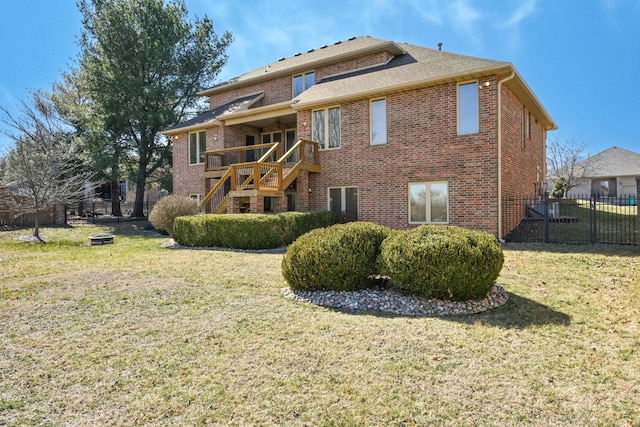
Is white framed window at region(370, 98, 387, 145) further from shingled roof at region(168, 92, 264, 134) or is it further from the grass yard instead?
the grass yard

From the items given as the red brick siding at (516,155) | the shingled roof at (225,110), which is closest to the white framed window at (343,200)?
the red brick siding at (516,155)

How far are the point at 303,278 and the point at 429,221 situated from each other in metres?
7.57

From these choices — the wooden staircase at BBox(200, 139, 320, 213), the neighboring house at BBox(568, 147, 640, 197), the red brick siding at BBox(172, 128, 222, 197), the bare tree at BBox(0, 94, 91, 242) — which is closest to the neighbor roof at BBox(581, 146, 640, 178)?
the neighboring house at BBox(568, 147, 640, 197)

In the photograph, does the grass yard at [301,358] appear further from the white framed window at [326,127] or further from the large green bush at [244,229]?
the white framed window at [326,127]

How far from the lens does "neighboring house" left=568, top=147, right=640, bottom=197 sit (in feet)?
108

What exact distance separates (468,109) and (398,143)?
97.4 inches

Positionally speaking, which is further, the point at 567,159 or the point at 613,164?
the point at 613,164

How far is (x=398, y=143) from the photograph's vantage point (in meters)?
13.0

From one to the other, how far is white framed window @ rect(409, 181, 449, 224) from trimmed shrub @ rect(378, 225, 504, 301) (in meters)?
6.89

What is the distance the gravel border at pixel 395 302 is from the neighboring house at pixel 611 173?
3318cm

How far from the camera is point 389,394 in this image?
3.00m

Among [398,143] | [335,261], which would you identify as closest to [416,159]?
[398,143]

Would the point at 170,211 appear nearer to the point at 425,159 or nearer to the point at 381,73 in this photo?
the point at 425,159

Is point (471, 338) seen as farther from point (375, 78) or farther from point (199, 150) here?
point (199, 150)
